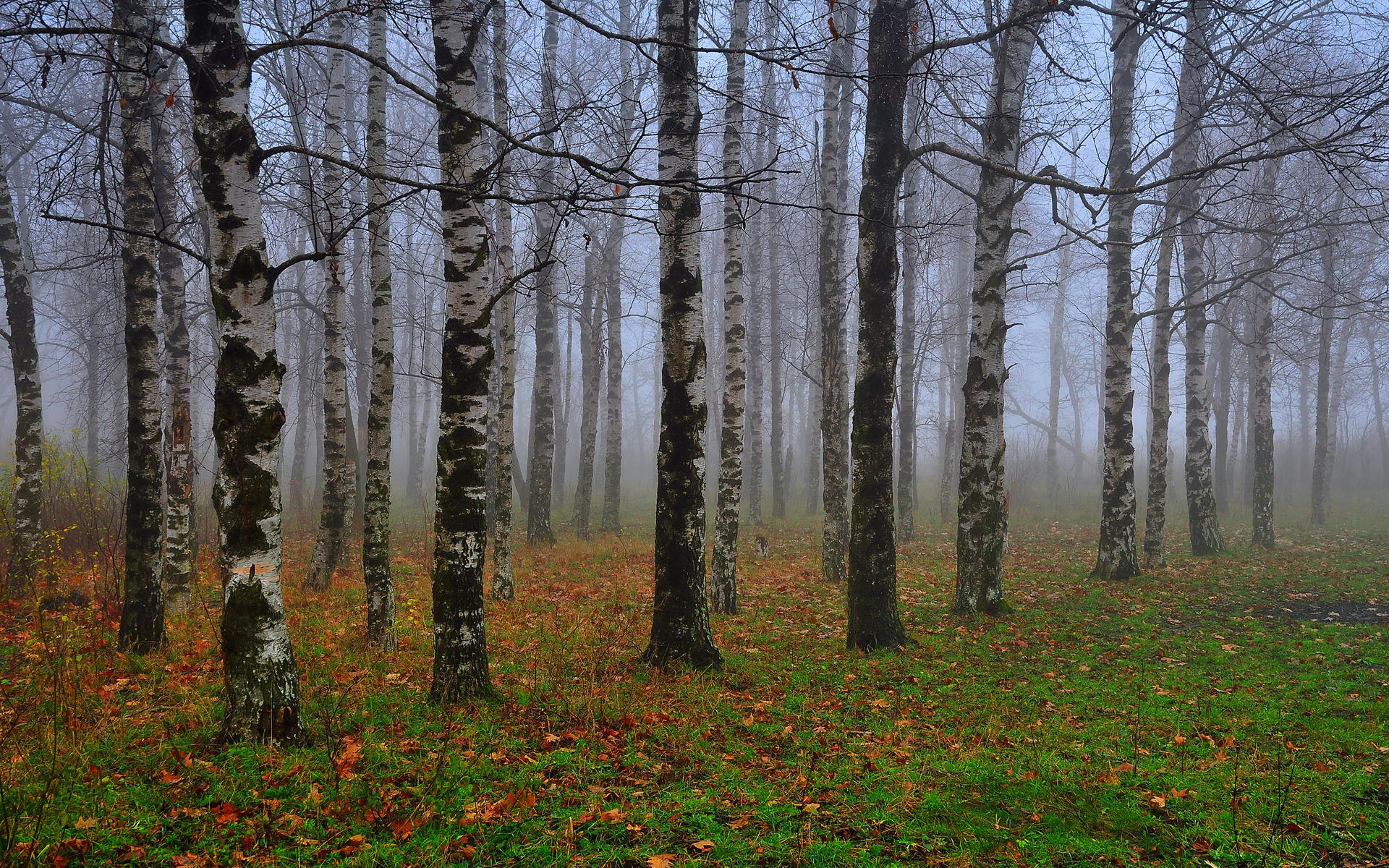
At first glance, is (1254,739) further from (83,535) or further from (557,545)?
(83,535)

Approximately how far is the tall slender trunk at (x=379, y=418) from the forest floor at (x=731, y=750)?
44cm

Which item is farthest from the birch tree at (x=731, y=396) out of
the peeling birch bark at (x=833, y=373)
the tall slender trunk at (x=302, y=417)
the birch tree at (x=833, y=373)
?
the tall slender trunk at (x=302, y=417)

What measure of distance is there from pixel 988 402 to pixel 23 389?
1257 centimetres

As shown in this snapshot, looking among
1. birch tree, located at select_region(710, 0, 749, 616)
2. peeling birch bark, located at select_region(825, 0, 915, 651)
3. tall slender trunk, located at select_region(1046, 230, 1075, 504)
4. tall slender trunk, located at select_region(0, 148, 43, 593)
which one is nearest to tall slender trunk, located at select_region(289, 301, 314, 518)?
tall slender trunk, located at select_region(0, 148, 43, 593)

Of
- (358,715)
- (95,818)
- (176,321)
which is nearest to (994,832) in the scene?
(358,715)

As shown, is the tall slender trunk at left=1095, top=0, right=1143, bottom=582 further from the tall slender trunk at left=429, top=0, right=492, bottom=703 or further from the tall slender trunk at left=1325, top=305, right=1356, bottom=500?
the tall slender trunk at left=1325, top=305, right=1356, bottom=500

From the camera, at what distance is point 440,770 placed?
4.01m

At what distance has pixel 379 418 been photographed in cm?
762

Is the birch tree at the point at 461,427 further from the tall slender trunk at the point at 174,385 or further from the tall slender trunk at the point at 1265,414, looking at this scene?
the tall slender trunk at the point at 1265,414

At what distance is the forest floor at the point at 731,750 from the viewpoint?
11.3 feet

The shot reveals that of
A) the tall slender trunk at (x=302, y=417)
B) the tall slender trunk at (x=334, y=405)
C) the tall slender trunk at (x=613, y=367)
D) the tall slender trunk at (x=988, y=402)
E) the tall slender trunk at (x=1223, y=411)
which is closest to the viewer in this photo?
the tall slender trunk at (x=988, y=402)

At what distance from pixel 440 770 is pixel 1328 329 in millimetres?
23817

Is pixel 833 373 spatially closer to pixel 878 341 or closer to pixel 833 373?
pixel 833 373

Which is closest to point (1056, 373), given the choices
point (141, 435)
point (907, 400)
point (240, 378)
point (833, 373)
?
point (907, 400)
